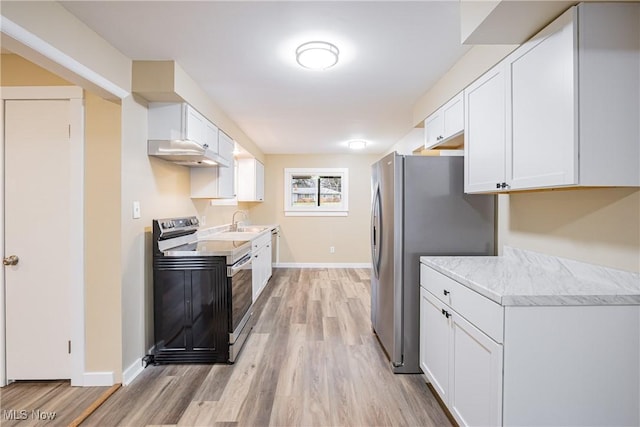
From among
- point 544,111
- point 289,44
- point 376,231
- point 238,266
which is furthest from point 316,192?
point 544,111

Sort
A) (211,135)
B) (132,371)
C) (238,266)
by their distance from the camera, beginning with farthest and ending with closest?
(211,135)
(238,266)
(132,371)

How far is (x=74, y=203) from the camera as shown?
2.19m

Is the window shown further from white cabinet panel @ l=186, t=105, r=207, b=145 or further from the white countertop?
white cabinet panel @ l=186, t=105, r=207, b=145

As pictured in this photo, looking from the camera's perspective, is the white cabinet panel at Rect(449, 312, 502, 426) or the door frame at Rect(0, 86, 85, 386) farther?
the door frame at Rect(0, 86, 85, 386)

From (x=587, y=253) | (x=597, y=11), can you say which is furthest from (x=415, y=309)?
(x=597, y=11)

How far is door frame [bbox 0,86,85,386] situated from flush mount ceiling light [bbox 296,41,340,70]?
1601 millimetres

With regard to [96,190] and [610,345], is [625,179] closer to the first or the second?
[610,345]

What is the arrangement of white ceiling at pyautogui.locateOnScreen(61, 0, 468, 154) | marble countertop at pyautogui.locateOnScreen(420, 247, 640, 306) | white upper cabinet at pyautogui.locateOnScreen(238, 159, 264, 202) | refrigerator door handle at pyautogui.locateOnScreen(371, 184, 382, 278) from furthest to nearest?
white upper cabinet at pyautogui.locateOnScreen(238, 159, 264, 202), refrigerator door handle at pyautogui.locateOnScreen(371, 184, 382, 278), white ceiling at pyautogui.locateOnScreen(61, 0, 468, 154), marble countertop at pyautogui.locateOnScreen(420, 247, 640, 306)

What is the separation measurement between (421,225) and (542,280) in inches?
37.0

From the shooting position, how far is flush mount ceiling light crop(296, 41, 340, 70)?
2.10 m

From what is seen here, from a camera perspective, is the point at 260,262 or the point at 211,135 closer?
the point at 211,135

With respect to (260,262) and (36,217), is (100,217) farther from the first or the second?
(260,262)

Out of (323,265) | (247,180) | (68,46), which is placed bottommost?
(323,265)

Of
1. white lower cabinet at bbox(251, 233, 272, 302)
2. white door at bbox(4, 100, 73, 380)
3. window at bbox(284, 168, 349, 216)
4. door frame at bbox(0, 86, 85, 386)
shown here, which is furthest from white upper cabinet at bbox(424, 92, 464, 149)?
window at bbox(284, 168, 349, 216)
